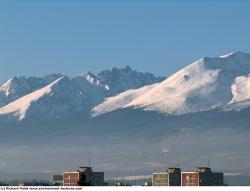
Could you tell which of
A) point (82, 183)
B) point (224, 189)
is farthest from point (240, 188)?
point (82, 183)

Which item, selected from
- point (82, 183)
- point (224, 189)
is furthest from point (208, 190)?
point (82, 183)

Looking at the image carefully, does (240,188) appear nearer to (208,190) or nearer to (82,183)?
(208,190)

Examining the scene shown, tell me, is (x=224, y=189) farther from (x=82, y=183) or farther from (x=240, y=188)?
(x=82, y=183)

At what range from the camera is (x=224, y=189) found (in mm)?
198500

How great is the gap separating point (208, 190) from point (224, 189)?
3.57 metres

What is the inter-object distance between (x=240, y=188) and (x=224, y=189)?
11.4ft

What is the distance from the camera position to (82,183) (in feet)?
624

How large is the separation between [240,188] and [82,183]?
35.0 metres

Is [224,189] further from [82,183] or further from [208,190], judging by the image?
[82,183]

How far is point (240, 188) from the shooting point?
198 meters

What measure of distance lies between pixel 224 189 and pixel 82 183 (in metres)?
31.9
